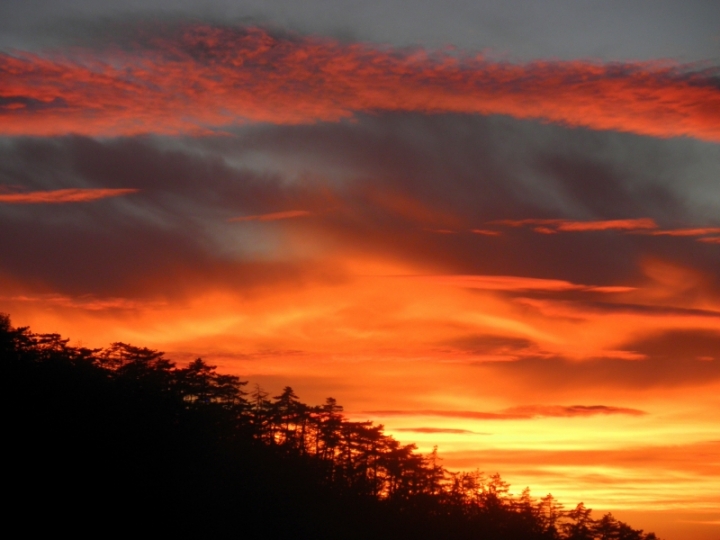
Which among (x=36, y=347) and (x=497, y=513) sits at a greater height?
(x=36, y=347)

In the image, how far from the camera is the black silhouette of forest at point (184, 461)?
208 feet

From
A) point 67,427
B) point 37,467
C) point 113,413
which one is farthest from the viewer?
point 113,413

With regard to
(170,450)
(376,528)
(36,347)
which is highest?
(36,347)

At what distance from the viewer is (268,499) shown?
8306cm

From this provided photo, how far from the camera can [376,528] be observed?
10038cm

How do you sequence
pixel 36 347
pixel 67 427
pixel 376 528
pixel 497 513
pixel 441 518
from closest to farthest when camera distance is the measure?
pixel 67 427 < pixel 36 347 < pixel 376 528 < pixel 441 518 < pixel 497 513

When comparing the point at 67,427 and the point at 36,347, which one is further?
the point at 36,347

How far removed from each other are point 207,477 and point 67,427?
15672mm

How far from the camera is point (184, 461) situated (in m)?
77.0

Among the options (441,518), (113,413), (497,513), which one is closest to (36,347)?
(113,413)

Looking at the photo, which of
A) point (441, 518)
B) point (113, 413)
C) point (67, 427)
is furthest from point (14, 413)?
point (441, 518)

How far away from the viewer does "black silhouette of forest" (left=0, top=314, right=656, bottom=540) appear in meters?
63.5

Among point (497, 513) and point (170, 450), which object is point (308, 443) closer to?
point (170, 450)

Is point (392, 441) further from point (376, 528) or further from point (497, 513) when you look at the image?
point (497, 513)
